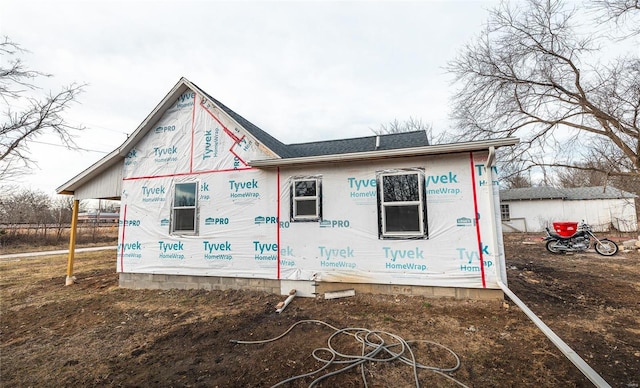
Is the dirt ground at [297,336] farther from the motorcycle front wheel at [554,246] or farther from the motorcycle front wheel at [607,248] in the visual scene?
the motorcycle front wheel at [607,248]

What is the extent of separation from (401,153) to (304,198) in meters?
2.25

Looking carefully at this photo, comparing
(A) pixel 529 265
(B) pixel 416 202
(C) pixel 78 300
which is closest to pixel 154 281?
(C) pixel 78 300

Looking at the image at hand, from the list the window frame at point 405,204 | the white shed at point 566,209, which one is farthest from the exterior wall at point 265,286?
the white shed at point 566,209

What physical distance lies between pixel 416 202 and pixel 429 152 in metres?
1.00

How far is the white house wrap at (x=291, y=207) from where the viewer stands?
4836 millimetres

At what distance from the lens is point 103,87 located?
9898 millimetres

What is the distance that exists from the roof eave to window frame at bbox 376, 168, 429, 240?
0.37m

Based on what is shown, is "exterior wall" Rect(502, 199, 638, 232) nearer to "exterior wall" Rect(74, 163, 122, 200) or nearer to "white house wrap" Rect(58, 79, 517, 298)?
"white house wrap" Rect(58, 79, 517, 298)

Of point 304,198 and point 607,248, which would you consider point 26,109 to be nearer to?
point 304,198

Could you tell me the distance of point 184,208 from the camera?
6.57 m

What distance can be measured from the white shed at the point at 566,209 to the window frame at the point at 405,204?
59.0ft

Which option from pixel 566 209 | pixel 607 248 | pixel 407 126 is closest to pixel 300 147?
pixel 607 248

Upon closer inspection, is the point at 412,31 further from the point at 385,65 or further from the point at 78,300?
the point at 78,300

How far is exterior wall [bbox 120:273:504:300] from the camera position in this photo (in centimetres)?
480
